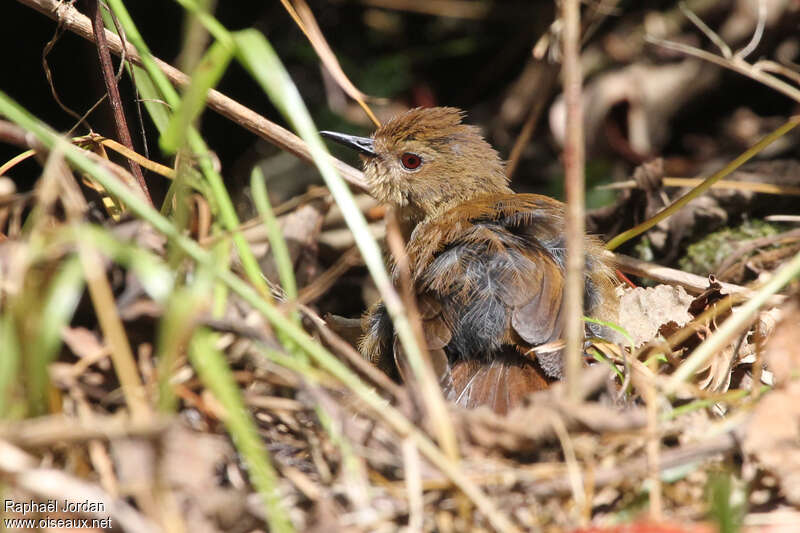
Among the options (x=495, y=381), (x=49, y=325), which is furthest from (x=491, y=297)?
(x=49, y=325)

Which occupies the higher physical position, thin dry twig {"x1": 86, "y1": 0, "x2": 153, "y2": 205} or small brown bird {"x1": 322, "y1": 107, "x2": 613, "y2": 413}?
thin dry twig {"x1": 86, "y1": 0, "x2": 153, "y2": 205}

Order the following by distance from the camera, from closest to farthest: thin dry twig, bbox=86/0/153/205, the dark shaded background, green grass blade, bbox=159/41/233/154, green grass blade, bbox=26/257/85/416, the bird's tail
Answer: green grass blade, bbox=26/257/85/416 < green grass blade, bbox=159/41/233/154 < the bird's tail < thin dry twig, bbox=86/0/153/205 < the dark shaded background

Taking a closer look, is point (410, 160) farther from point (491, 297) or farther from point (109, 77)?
point (109, 77)

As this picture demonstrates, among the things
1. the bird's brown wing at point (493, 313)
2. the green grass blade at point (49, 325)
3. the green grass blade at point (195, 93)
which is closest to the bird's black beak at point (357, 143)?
the bird's brown wing at point (493, 313)

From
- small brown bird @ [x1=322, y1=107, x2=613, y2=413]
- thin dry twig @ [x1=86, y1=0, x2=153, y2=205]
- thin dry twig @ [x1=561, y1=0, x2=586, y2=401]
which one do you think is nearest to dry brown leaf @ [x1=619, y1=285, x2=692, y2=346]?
small brown bird @ [x1=322, y1=107, x2=613, y2=413]

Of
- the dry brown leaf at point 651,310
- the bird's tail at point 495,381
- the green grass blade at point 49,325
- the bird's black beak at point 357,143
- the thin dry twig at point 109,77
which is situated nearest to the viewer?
the green grass blade at point 49,325

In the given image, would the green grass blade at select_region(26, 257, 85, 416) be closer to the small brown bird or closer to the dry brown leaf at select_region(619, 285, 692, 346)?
the small brown bird

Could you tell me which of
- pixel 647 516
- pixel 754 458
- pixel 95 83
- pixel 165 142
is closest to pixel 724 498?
pixel 647 516

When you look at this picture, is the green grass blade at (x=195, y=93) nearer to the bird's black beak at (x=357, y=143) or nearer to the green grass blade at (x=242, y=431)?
the green grass blade at (x=242, y=431)
